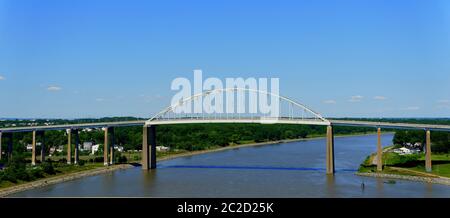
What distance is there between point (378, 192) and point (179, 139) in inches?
1346

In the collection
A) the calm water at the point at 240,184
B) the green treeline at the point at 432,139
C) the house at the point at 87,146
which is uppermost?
the green treeline at the point at 432,139

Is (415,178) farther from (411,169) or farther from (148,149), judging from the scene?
(148,149)

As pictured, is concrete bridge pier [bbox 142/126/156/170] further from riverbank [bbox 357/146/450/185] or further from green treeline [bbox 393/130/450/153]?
green treeline [bbox 393/130/450/153]

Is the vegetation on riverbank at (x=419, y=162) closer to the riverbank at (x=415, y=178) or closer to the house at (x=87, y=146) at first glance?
the riverbank at (x=415, y=178)

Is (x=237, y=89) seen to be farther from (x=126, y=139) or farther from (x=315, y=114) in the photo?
(x=126, y=139)

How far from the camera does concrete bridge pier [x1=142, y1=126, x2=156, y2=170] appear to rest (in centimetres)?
3069

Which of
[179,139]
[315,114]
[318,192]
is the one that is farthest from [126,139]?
[318,192]

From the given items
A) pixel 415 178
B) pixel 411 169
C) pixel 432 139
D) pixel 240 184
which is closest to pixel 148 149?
pixel 240 184

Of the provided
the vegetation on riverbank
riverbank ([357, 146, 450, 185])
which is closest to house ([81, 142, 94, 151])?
the vegetation on riverbank

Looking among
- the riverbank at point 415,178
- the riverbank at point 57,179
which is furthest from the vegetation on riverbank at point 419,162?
the riverbank at point 57,179

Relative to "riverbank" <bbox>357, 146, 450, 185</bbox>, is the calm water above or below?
below

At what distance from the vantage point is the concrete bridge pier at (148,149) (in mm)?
30691

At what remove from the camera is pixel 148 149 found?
31.2 m

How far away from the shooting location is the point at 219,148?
50.3 metres
